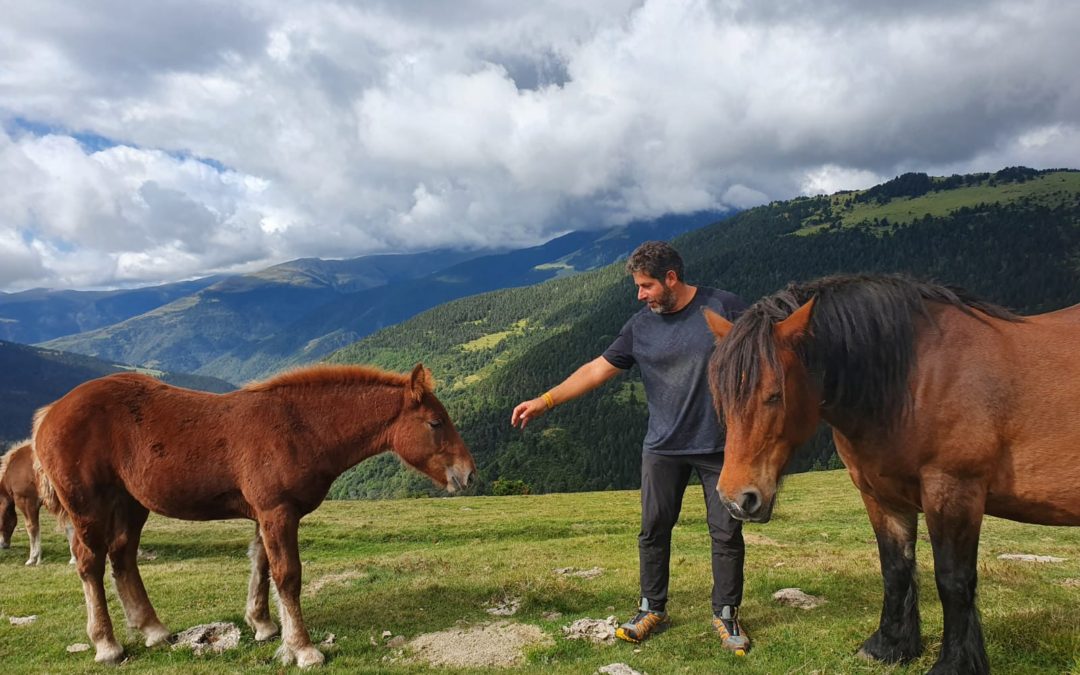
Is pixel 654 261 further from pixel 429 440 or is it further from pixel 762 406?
pixel 429 440

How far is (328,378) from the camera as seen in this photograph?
7.54 meters

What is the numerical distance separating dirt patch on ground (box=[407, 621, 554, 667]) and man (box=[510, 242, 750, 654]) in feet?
A: 3.92

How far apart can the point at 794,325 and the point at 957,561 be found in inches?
95.8

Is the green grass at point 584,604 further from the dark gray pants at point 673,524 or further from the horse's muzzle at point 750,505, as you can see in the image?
the horse's muzzle at point 750,505

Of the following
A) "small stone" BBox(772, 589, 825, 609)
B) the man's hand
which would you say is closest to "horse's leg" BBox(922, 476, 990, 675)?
"small stone" BBox(772, 589, 825, 609)

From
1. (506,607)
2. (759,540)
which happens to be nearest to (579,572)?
(506,607)

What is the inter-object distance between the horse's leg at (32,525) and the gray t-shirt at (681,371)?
1861 cm

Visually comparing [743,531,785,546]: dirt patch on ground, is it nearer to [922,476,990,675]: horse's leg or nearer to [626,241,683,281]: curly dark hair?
[922,476,990,675]: horse's leg

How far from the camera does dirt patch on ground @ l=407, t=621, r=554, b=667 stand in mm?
6602

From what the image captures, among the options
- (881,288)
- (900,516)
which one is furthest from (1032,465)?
(881,288)

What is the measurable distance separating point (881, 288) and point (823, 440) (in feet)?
487

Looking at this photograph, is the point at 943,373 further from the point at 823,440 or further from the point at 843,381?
the point at 823,440

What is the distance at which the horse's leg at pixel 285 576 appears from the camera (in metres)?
6.74

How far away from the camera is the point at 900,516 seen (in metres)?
5.64
